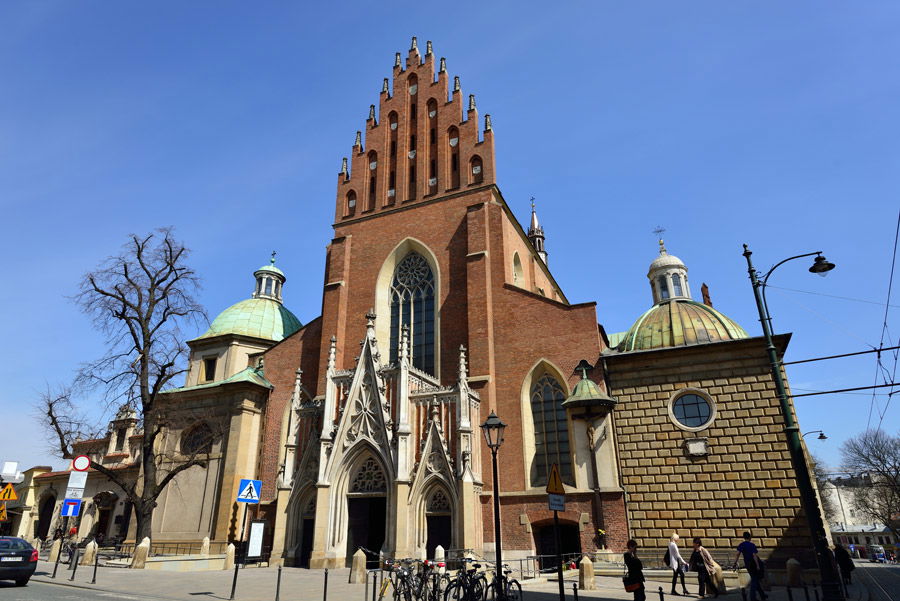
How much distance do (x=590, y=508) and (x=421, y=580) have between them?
10.9 m

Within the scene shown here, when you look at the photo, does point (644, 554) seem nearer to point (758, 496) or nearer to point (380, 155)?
point (758, 496)

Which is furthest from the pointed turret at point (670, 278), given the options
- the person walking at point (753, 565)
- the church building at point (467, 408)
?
the person walking at point (753, 565)

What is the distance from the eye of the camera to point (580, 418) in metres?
23.7

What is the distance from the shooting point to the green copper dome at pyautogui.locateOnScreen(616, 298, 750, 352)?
2511 centimetres

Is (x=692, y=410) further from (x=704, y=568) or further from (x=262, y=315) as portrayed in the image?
(x=262, y=315)

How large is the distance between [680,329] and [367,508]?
15.9 metres

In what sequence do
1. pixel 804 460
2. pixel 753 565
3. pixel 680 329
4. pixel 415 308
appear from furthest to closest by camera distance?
pixel 415 308 → pixel 680 329 → pixel 753 565 → pixel 804 460

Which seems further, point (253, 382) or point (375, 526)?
point (253, 382)

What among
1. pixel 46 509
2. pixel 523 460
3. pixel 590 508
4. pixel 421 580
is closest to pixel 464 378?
pixel 523 460

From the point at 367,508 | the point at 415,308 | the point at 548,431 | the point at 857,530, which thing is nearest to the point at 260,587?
the point at 367,508

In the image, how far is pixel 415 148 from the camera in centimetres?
3409

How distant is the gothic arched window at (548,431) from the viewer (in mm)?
24516

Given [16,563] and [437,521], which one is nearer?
[16,563]

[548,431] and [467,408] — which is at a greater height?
[467,408]
